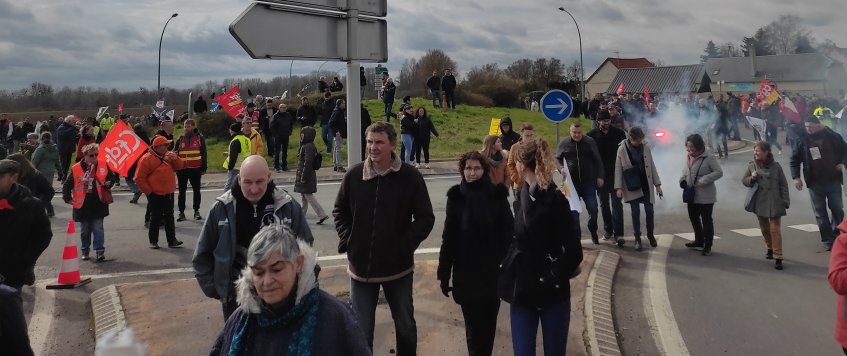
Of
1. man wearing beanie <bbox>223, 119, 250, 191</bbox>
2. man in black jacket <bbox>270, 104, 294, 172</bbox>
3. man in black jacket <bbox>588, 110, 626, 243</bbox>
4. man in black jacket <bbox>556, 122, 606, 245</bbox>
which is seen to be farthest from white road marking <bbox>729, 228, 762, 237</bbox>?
man in black jacket <bbox>270, 104, 294, 172</bbox>

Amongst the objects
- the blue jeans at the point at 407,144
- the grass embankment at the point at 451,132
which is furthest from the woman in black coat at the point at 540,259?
the grass embankment at the point at 451,132

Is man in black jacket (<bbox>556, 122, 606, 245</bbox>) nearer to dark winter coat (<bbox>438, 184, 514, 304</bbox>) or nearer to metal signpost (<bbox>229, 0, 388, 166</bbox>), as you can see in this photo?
metal signpost (<bbox>229, 0, 388, 166</bbox>)

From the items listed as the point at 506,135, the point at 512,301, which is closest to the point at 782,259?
the point at 506,135

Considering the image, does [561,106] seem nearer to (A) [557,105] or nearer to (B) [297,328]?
(A) [557,105]

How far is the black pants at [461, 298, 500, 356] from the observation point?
398 centimetres

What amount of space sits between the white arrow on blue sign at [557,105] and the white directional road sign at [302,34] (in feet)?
18.1

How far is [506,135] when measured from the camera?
9.40 metres

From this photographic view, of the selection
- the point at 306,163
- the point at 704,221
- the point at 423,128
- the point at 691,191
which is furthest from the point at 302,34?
the point at 423,128

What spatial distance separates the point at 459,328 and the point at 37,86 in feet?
294

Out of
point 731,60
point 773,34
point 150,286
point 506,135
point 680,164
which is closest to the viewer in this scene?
point 150,286

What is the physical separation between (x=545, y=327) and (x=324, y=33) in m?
2.74

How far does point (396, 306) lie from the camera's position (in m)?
4.07

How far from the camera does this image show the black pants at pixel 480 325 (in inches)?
157

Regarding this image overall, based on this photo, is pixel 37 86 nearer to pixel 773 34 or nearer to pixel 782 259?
pixel 782 259
